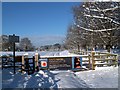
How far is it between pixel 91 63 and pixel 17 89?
35.0ft

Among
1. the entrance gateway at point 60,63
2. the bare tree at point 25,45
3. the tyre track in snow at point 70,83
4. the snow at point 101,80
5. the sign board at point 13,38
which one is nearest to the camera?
the tyre track in snow at point 70,83

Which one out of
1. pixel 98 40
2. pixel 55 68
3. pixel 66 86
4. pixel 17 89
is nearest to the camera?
pixel 17 89

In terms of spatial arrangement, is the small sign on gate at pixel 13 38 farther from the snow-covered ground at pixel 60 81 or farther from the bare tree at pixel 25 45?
the bare tree at pixel 25 45

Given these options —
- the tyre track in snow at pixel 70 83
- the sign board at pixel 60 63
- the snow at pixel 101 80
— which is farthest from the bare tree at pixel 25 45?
the tyre track in snow at pixel 70 83

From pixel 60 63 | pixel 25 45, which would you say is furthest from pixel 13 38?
pixel 25 45

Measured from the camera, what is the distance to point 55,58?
A: 63.5 ft

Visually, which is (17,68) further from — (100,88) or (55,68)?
(100,88)

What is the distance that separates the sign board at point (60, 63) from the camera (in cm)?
1936

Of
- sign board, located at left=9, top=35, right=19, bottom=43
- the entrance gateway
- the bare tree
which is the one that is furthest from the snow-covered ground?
the bare tree

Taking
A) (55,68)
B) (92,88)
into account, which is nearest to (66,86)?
(92,88)

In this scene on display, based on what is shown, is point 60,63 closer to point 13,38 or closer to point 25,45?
point 13,38

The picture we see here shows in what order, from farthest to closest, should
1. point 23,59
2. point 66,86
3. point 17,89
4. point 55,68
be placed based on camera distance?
1. point 55,68
2. point 23,59
3. point 66,86
4. point 17,89

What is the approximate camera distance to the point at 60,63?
63.8 ft

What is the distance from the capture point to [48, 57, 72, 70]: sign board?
1936cm
